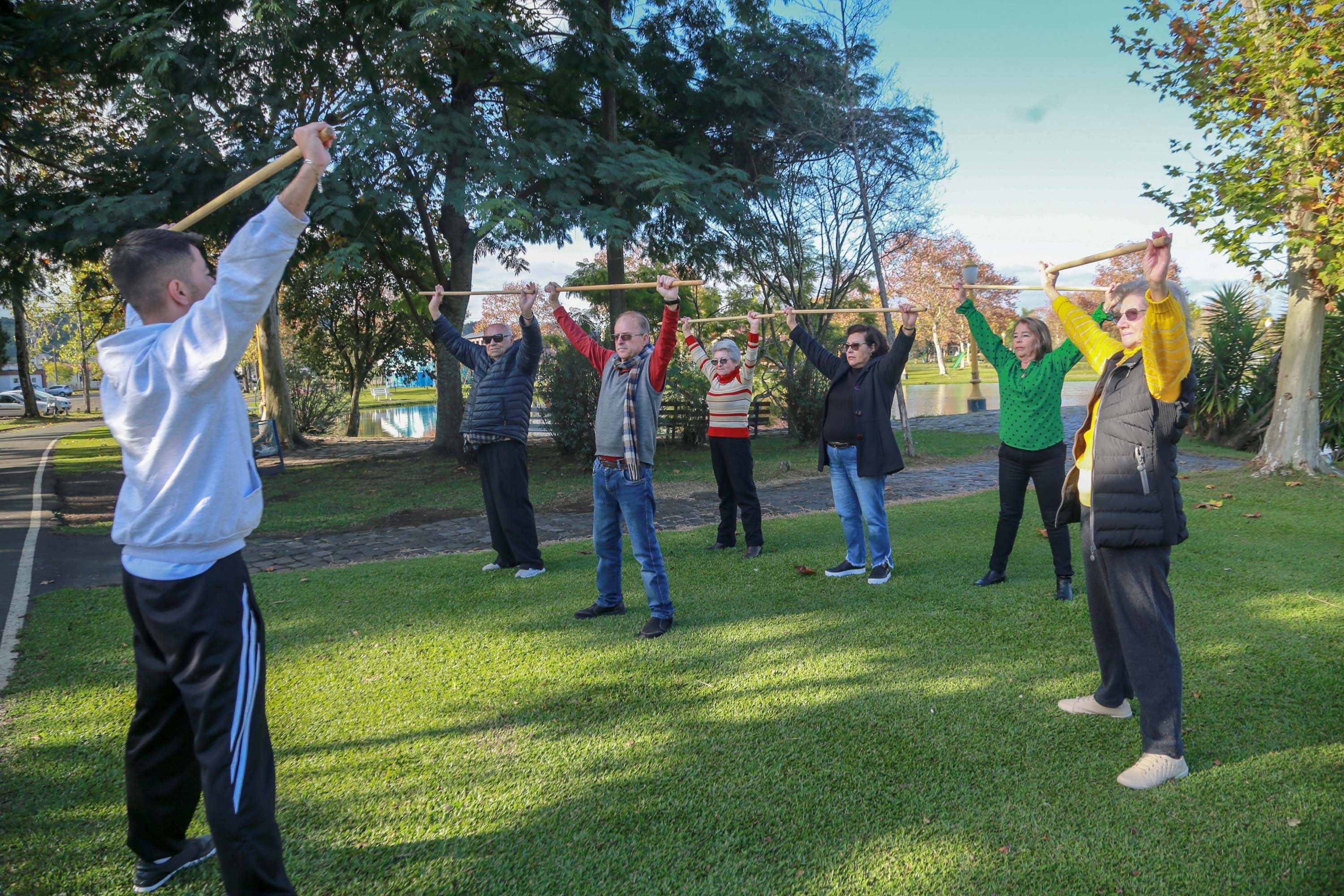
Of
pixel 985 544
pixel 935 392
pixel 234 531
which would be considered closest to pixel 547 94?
pixel 985 544

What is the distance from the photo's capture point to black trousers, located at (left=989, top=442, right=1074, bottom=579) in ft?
19.0

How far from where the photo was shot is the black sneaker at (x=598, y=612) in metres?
5.70

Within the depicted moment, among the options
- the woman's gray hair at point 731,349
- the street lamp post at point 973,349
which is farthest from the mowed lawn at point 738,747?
the woman's gray hair at point 731,349

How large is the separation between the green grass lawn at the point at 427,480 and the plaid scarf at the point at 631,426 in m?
5.76

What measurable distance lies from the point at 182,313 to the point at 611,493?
3151 millimetres

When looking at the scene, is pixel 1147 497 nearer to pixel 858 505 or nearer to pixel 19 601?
pixel 858 505

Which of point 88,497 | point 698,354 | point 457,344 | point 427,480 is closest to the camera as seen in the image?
point 457,344

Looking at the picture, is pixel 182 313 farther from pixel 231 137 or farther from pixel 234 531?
pixel 231 137

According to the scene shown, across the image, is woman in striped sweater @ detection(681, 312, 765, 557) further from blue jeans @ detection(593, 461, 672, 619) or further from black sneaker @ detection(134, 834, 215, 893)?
black sneaker @ detection(134, 834, 215, 893)

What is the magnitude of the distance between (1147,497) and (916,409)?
30819mm

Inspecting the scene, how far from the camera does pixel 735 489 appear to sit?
7715 millimetres

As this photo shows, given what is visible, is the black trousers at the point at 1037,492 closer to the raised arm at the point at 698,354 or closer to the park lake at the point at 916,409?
the raised arm at the point at 698,354

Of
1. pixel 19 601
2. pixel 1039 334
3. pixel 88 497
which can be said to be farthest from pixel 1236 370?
pixel 88 497

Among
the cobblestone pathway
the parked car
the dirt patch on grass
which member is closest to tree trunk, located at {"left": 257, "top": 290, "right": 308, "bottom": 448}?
the dirt patch on grass
